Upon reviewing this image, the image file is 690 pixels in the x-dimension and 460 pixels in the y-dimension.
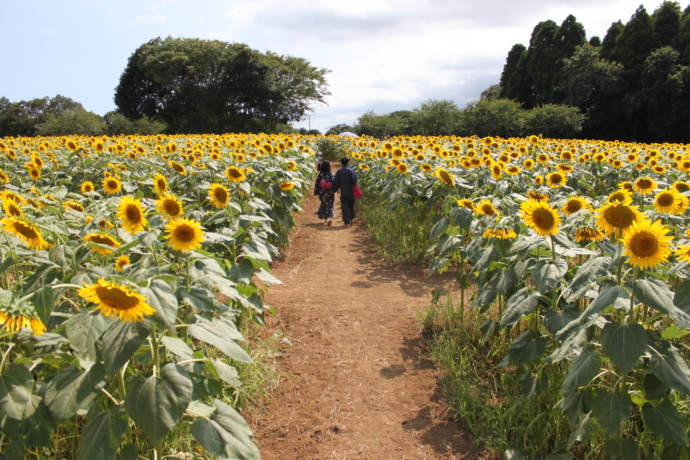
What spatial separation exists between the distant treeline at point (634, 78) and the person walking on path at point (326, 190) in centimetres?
2862

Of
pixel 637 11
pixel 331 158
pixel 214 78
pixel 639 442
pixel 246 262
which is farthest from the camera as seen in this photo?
pixel 214 78

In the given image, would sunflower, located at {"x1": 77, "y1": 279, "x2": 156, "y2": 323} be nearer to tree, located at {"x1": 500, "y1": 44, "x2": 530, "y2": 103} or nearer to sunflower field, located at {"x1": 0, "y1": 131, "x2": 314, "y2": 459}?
sunflower field, located at {"x1": 0, "y1": 131, "x2": 314, "y2": 459}

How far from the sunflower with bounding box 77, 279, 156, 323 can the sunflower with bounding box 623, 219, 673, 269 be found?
1753 millimetres

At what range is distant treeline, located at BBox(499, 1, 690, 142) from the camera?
96.1 feet

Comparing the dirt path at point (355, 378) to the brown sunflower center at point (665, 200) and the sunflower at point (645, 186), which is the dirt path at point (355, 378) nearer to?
the brown sunflower center at point (665, 200)

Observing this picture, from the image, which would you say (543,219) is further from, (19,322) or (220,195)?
(19,322)

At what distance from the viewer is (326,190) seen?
9133mm

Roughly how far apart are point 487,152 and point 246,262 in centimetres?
452

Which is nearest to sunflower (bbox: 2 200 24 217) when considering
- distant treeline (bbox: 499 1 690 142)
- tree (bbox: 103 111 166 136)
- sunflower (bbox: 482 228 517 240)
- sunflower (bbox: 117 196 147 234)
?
sunflower (bbox: 117 196 147 234)

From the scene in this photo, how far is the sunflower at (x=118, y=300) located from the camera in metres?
1.33

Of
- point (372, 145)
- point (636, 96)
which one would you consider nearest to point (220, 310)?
point (372, 145)

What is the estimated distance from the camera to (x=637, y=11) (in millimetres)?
34969

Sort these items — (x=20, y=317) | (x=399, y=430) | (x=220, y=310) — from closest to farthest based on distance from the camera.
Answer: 1. (x=20, y=317)
2. (x=220, y=310)
3. (x=399, y=430)

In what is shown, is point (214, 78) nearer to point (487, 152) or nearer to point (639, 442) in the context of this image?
point (487, 152)
